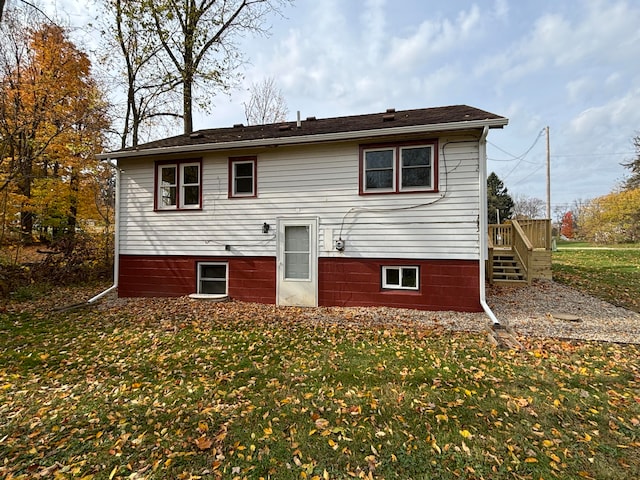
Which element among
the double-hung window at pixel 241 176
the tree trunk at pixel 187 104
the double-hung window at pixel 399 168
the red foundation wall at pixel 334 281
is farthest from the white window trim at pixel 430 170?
the tree trunk at pixel 187 104

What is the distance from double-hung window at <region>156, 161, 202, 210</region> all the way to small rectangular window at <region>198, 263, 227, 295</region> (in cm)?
A: 177

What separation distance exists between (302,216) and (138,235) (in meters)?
5.16

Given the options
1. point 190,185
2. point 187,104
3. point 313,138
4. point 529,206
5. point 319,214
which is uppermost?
point 187,104

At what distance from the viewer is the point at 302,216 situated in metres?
8.34

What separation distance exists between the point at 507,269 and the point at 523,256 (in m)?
0.78

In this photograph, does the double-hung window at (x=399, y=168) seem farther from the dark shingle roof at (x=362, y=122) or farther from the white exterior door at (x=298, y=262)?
the white exterior door at (x=298, y=262)

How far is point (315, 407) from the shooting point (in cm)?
340

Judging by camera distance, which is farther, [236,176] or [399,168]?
[236,176]

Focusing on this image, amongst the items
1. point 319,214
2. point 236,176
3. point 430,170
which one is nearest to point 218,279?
point 236,176

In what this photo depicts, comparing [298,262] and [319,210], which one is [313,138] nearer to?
[319,210]

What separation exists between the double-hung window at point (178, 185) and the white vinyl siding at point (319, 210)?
0.20 m

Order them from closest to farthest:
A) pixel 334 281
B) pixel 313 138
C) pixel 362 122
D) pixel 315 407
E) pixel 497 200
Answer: pixel 315 407
pixel 313 138
pixel 334 281
pixel 362 122
pixel 497 200

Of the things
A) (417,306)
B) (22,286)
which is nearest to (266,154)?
(417,306)

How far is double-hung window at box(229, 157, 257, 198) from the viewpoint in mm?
8805
